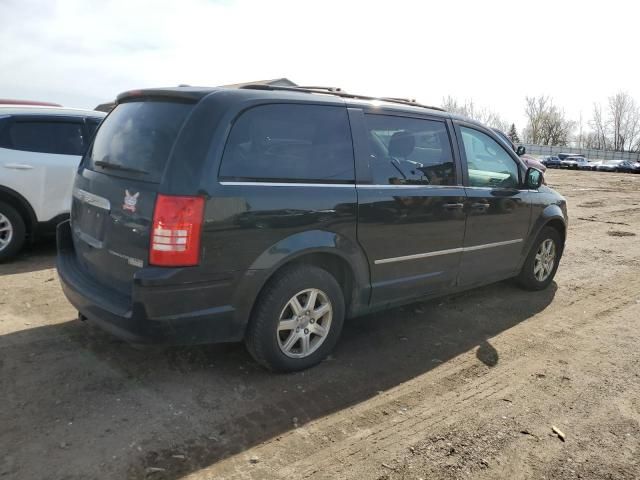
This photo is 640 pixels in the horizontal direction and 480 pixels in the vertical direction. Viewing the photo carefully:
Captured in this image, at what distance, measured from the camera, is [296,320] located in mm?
3482

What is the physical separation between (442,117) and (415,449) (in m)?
2.80

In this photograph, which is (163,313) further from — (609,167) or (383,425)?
(609,167)

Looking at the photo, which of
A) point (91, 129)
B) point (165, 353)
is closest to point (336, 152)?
point (165, 353)

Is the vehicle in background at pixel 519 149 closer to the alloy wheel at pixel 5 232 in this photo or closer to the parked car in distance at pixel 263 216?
the parked car in distance at pixel 263 216

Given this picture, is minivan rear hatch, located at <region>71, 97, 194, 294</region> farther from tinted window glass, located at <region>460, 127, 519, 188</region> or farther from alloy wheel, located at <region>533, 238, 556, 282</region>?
alloy wheel, located at <region>533, 238, 556, 282</region>

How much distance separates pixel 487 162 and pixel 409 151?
116 centimetres

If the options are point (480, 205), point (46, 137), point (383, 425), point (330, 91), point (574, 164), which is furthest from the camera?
point (574, 164)

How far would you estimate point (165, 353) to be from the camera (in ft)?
12.3

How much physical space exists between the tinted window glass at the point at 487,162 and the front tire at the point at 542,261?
874 mm

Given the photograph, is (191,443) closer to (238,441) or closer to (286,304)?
(238,441)

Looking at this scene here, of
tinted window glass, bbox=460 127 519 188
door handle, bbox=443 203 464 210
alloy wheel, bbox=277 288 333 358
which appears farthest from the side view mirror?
alloy wheel, bbox=277 288 333 358

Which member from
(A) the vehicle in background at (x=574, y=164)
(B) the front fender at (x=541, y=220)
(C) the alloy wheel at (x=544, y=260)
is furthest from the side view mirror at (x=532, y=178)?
(A) the vehicle in background at (x=574, y=164)

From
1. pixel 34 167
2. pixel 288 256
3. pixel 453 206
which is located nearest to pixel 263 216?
pixel 288 256

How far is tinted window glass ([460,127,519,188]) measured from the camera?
15.2 feet
